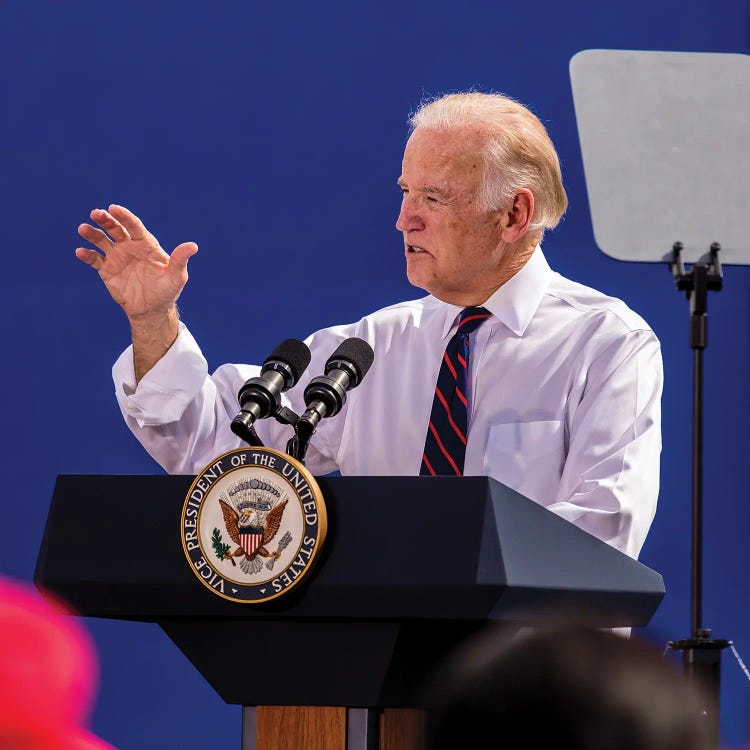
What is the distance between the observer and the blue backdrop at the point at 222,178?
9.73 feet

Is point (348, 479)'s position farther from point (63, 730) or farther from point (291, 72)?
point (291, 72)

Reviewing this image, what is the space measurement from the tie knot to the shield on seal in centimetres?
97

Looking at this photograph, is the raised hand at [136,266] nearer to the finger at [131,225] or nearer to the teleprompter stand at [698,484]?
the finger at [131,225]

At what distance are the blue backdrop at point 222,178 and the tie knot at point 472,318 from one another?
0.74m

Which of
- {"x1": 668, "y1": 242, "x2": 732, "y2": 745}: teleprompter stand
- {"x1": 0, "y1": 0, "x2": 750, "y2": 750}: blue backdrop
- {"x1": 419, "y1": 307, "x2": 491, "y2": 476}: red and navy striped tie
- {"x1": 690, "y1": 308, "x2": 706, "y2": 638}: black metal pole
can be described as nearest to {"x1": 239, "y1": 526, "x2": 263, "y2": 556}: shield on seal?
{"x1": 668, "y1": 242, "x2": 732, "y2": 745}: teleprompter stand

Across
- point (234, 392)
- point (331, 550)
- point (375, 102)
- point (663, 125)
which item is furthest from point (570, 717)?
point (375, 102)

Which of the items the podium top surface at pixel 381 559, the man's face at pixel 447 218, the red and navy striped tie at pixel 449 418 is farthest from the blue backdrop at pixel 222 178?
the podium top surface at pixel 381 559

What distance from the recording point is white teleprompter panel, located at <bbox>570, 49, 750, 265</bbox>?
186 cm

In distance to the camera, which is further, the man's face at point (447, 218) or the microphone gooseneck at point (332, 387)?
the man's face at point (447, 218)

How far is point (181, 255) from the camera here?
76.6 inches

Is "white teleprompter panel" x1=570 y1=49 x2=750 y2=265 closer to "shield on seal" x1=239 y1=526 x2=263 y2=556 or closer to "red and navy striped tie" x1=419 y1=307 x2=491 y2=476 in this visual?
"red and navy striped tie" x1=419 y1=307 x2=491 y2=476

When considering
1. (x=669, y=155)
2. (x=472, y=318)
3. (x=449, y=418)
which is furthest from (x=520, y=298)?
(x=669, y=155)

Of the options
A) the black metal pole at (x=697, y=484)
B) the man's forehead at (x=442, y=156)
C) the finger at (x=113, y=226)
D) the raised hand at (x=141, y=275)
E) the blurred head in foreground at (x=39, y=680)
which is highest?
the man's forehead at (x=442, y=156)

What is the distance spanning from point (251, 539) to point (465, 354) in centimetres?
87
